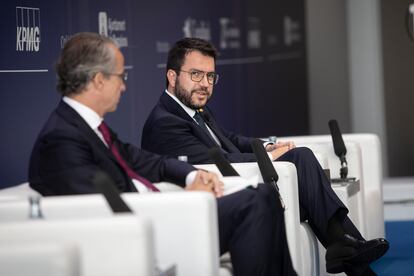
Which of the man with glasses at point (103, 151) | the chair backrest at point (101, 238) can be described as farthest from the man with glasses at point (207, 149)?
the chair backrest at point (101, 238)

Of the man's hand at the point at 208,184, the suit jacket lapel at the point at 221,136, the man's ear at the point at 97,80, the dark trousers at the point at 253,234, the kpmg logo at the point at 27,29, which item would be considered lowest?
the dark trousers at the point at 253,234

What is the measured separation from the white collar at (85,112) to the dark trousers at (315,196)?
1.48 m

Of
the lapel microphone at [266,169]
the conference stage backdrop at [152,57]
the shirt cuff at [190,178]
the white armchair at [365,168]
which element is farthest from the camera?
the white armchair at [365,168]

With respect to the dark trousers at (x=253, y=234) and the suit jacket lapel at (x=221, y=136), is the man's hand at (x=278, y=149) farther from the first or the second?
the dark trousers at (x=253, y=234)

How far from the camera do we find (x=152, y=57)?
271 inches

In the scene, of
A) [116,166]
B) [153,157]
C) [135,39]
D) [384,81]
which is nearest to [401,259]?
[135,39]

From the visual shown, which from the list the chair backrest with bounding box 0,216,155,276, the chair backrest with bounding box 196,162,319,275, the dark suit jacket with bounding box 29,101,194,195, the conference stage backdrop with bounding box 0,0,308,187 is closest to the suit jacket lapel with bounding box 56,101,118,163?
the dark suit jacket with bounding box 29,101,194,195

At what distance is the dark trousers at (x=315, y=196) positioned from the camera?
5379 mm

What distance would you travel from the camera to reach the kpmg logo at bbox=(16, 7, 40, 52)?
4.99m

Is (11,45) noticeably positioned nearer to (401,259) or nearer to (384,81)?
(401,259)

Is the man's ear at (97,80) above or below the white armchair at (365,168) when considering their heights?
above

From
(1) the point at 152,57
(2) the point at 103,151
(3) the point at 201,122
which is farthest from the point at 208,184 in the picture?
(1) the point at 152,57

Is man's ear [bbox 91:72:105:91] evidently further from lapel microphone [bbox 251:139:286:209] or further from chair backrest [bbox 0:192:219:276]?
lapel microphone [bbox 251:139:286:209]

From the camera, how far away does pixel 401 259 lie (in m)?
6.75
